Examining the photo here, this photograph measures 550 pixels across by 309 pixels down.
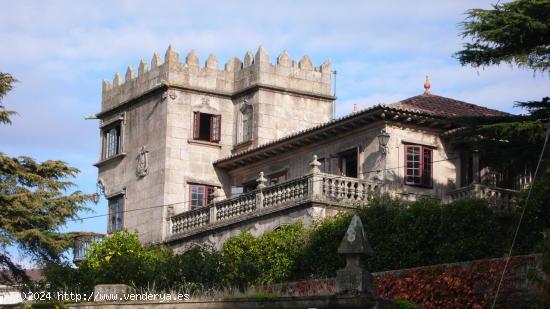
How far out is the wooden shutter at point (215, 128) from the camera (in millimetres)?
53062

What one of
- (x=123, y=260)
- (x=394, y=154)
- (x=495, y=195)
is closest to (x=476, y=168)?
(x=495, y=195)

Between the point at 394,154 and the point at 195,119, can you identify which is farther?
the point at 195,119

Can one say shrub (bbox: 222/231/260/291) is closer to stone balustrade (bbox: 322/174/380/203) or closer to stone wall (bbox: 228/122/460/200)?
stone balustrade (bbox: 322/174/380/203)

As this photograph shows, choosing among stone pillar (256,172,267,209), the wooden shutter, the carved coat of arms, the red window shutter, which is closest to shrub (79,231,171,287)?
stone pillar (256,172,267,209)

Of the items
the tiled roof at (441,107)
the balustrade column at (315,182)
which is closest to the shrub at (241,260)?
the balustrade column at (315,182)

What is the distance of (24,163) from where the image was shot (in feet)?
147

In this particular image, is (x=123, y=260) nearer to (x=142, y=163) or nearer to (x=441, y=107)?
(x=142, y=163)

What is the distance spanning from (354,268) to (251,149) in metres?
25.5

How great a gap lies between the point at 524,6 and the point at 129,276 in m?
14.1

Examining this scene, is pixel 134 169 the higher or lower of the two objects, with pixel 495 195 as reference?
higher

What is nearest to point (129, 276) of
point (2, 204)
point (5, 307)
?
point (2, 204)

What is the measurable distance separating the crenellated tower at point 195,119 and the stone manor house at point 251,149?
49mm

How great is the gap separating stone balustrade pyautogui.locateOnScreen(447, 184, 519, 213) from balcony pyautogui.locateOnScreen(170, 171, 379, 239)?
318cm

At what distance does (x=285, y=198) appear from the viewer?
4397 cm
